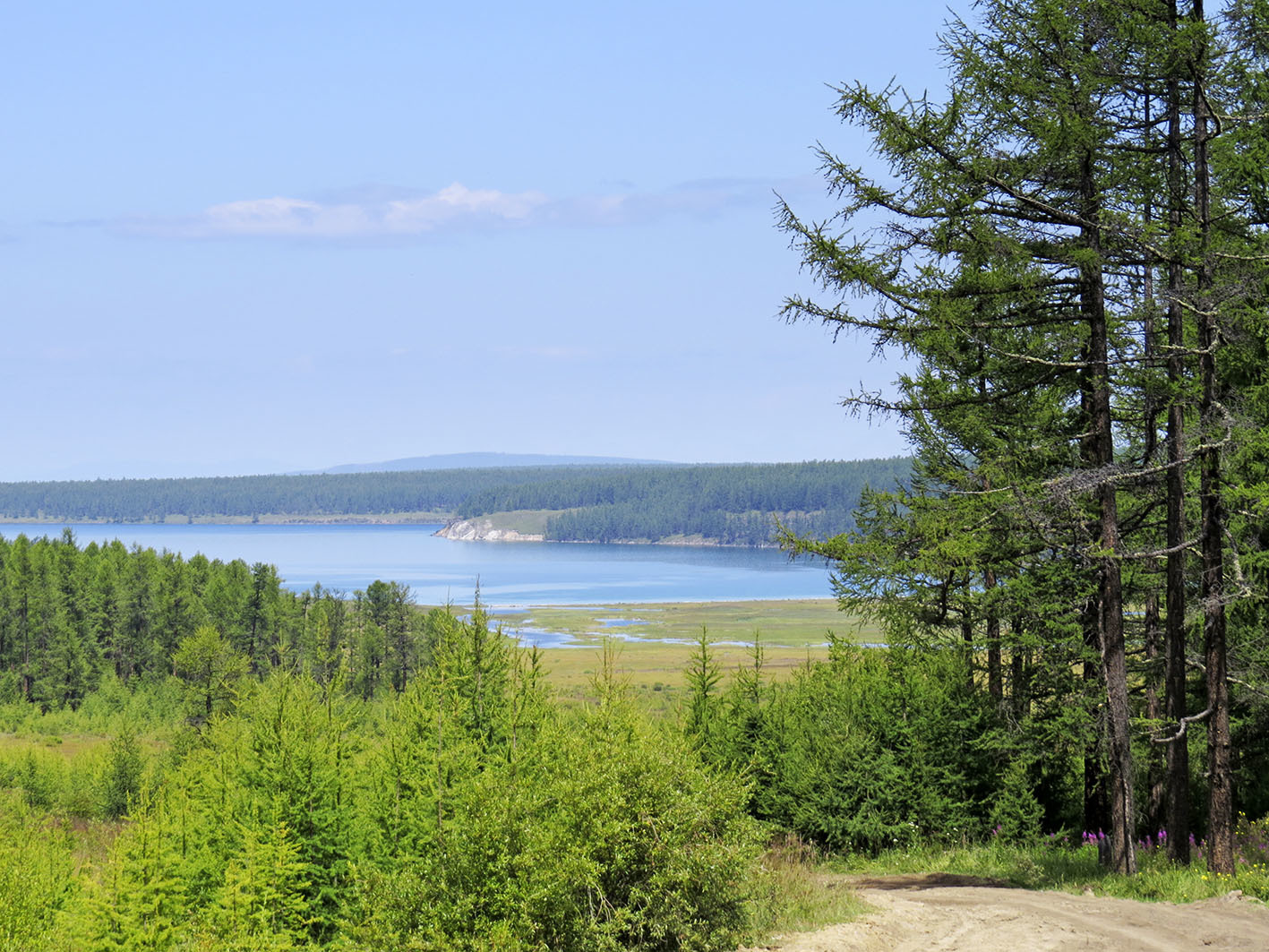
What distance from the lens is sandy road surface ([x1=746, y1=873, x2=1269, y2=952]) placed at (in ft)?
38.3

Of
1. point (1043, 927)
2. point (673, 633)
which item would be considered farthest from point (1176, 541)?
point (673, 633)

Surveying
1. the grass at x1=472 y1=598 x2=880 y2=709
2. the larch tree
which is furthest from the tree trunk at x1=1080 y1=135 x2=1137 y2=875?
the grass at x1=472 y1=598 x2=880 y2=709

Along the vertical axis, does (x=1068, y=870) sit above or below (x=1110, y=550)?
below

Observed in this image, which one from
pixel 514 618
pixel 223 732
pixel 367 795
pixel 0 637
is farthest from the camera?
pixel 514 618

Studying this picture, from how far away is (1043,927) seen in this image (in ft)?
40.5

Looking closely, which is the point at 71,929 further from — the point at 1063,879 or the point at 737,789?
the point at 1063,879

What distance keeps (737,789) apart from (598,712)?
2174 mm

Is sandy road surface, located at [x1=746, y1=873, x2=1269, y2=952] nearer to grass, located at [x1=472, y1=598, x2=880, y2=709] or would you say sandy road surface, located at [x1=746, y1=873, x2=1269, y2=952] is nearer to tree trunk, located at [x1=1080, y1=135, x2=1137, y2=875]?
tree trunk, located at [x1=1080, y1=135, x2=1137, y2=875]

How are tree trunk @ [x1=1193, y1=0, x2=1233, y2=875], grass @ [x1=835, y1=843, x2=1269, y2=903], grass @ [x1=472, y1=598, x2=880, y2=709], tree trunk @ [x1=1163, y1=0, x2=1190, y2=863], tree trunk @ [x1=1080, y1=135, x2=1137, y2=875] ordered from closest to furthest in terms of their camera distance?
grass @ [x1=835, y1=843, x2=1269, y2=903], tree trunk @ [x1=1193, y1=0, x2=1233, y2=875], tree trunk @ [x1=1080, y1=135, x2=1137, y2=875], tree trunk @ [x1=1163, y1=0, x2=1190, y2=863], grass @ [x1=472, y1=598, x2=880, y2=709]

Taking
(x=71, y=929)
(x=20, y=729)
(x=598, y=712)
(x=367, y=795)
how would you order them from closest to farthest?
(x=598, y=712) < (x=71, y=929) < (x=367, y=795) < (x=20, y=729)

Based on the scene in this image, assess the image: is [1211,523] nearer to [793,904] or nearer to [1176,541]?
[1176,541]

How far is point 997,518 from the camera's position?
16656 millimetres

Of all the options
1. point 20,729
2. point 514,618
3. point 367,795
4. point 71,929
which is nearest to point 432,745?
point 367,795

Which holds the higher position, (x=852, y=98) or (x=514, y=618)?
(x=852, y=98)
